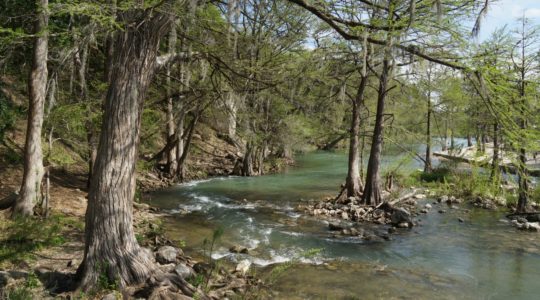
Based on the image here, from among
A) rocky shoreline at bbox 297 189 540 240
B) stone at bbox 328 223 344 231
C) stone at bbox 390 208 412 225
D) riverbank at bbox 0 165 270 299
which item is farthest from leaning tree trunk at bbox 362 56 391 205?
riverbank at bbox 0 165 270 299

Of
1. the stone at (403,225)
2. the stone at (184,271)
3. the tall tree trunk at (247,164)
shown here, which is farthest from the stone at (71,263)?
the tall tree trunk at (247,164)

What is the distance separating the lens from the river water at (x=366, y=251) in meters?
7.59

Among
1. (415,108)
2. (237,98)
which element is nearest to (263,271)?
(237,98)

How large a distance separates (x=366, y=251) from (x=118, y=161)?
6.88m

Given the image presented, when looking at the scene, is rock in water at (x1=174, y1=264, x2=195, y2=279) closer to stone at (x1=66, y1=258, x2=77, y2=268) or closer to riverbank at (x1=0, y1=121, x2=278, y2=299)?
riverbank at (x1=0, y1=121, x2=278, y2=299)

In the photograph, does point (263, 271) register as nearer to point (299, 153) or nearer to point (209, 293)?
point (209, 293)

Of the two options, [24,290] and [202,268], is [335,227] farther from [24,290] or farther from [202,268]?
[24,290]

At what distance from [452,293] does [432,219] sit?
22.4 ft

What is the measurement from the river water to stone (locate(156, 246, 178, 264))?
1.37 metres

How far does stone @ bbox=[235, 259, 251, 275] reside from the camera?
773 cm

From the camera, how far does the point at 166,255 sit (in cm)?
751

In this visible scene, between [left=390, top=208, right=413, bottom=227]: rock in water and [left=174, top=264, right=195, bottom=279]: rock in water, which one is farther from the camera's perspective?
[left=390, top=208, right=413, bottom=227]: rock in water

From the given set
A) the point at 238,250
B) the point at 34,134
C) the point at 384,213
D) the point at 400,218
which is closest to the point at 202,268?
the point at 238,250

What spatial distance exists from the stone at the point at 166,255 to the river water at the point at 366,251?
1.37m
